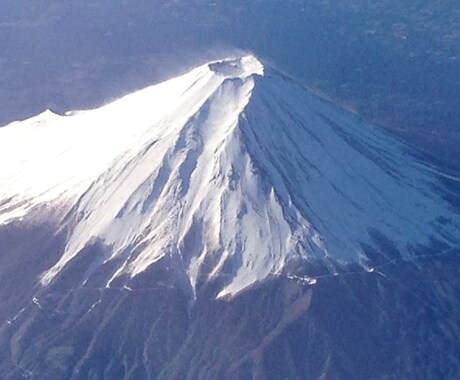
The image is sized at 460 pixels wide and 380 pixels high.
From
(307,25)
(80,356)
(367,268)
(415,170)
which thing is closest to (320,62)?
(307,25)

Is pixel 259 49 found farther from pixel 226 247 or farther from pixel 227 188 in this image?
pixel 226 247

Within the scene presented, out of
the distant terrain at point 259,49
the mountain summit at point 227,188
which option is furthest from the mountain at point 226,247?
the distant terrain at point 259,49

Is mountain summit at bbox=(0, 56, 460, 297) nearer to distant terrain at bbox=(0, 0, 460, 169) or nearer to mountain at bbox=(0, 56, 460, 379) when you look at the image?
mountain at bbox=(0, 56, 460, 379)

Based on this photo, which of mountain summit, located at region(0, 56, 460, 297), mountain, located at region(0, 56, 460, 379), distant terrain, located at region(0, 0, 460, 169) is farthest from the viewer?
distant terrain, located at region(0, 0, 460, 169)

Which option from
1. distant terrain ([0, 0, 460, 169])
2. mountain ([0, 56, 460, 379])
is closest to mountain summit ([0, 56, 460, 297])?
mountain ([0, 56, 460, 379])

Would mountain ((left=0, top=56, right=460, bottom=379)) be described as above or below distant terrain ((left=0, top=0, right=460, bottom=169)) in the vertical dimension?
above

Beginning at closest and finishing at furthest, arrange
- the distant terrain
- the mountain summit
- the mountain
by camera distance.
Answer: the mountain
the mountain summit
the distant terrain

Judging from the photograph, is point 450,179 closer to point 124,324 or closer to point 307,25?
point 124,324

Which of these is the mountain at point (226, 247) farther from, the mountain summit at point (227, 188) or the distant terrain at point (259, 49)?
the distant terrain at point (259, 49)
